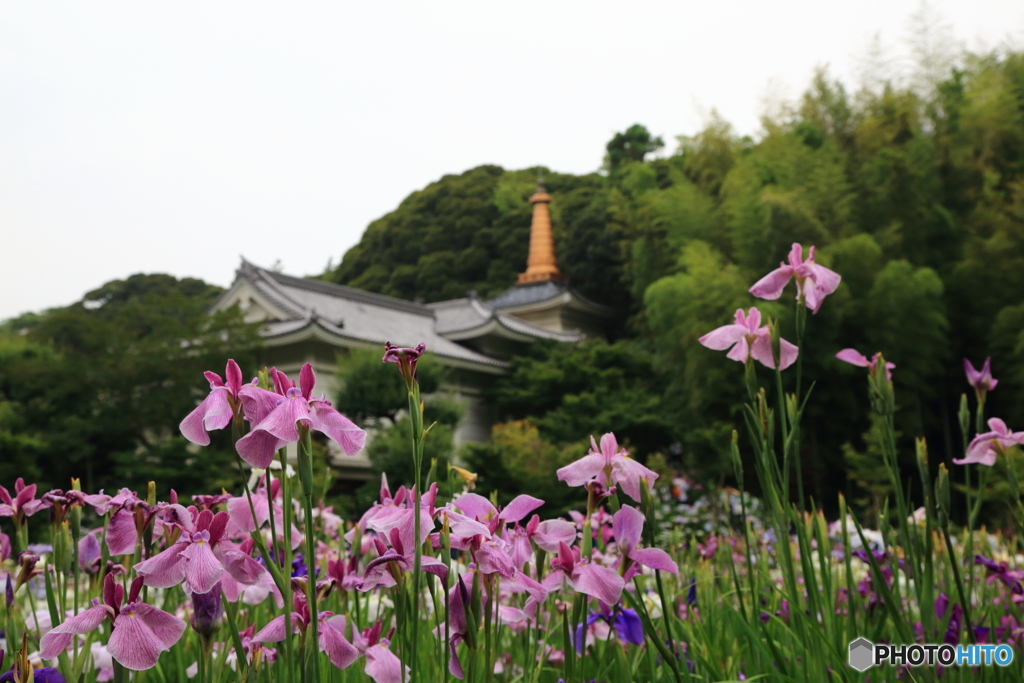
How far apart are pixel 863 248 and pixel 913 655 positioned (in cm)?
892

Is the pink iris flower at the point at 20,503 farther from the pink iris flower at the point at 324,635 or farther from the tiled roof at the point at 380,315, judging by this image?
the tiled roof at the point at 380,315

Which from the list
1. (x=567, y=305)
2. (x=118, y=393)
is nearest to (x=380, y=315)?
(x=567, y=305)

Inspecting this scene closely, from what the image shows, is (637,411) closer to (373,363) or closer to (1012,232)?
(373,363)

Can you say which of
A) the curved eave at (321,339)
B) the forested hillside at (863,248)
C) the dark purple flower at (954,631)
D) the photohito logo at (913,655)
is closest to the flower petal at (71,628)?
the photohito logo at (913,655)

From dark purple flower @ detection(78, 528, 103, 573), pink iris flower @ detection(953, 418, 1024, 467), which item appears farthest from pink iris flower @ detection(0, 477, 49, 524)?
pink iris flower @ detection(953, 418, 1024, 467)

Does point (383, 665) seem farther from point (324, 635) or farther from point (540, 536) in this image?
point (540, 536)

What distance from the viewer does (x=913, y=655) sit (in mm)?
1088

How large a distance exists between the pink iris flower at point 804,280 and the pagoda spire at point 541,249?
19383 mm

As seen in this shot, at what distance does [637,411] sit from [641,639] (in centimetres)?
1074

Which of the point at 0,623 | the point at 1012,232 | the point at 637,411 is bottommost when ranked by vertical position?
the point at 637,411

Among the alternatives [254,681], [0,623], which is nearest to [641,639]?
[254,681]

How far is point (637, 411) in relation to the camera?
11773 millimetres

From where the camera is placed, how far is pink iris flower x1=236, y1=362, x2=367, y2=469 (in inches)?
26.0

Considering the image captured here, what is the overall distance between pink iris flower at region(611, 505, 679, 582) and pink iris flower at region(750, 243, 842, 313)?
0.46 m
